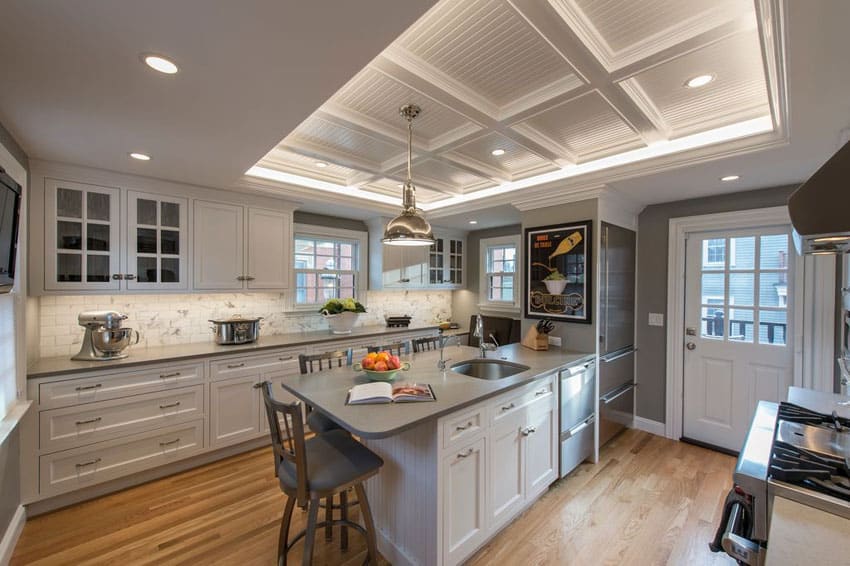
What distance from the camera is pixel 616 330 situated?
3.36 meters

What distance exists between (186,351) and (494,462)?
2.51 metres

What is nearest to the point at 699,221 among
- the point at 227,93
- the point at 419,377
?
the point at 419,377

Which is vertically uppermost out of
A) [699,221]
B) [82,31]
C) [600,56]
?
[600,56]

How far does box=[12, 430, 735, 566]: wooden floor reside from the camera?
6.48 feet

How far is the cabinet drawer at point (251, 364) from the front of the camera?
296cm

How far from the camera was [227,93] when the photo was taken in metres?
1.59

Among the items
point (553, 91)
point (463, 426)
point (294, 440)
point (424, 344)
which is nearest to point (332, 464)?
point (294, 440)

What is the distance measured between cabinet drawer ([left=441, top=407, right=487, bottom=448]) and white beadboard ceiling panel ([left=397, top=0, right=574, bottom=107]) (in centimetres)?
171

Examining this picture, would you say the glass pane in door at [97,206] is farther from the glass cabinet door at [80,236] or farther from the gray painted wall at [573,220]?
the gray painted wall at [573,220]

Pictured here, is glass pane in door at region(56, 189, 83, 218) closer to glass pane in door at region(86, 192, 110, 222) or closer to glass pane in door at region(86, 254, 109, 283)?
glass pane in door at region(86, 192, 110, 222)

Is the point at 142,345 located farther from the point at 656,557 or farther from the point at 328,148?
the point at 656,557

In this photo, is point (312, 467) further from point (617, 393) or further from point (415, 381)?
point (617, 393)

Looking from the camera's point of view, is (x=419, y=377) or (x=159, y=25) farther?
(x=419, y=377)

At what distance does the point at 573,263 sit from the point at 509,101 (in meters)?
1.58
